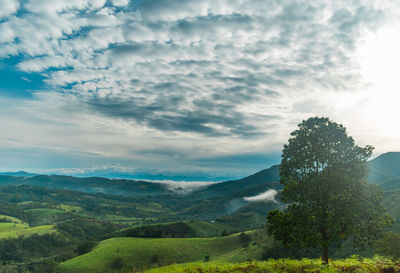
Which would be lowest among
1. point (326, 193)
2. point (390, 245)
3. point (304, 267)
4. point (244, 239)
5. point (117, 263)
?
point (117, 263)

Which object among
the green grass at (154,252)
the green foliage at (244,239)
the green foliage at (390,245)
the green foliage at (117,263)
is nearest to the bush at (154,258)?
the green grass at (154,252)

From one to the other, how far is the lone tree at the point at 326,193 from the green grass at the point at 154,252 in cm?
12809

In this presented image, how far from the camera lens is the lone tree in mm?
23938

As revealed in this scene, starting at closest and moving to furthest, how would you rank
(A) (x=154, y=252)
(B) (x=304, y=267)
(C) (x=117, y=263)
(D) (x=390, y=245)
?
(B) (x=304, y=267) < (D) (x=390, y=245) < (C) (x=117, y=263) < (A) (x=154, y=252)

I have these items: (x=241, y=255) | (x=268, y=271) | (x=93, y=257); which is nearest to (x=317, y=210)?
(x=268, y=271)

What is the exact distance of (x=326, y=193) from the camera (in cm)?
2506

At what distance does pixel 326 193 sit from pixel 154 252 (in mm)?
171284

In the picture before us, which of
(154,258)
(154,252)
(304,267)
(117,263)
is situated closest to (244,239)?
(154,258)

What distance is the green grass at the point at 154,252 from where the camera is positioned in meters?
155

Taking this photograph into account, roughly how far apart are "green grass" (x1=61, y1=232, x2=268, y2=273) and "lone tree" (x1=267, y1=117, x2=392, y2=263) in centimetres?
12809

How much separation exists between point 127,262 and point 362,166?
169 metres

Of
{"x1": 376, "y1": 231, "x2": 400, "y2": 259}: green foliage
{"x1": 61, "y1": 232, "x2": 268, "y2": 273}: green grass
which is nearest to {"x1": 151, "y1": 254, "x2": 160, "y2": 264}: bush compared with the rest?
{"x1": 61, "y1": 232, "x2": 268, "y2": 273}: green grass

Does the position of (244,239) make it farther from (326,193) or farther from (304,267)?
(304,267)

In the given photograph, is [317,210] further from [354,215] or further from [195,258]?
[195,258]
